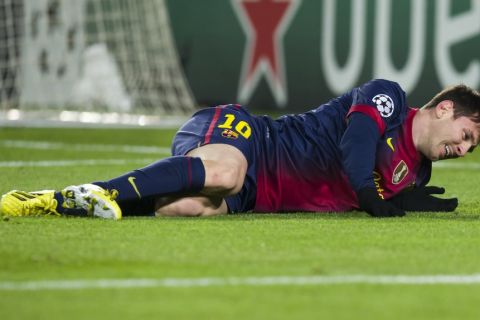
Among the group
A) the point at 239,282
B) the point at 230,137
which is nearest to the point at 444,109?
the point at 230,137

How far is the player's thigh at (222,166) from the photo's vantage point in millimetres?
4461

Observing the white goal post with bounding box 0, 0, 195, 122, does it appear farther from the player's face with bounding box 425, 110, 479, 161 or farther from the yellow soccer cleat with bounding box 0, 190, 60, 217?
the player's face with bounding box 425, 110, 479, 161

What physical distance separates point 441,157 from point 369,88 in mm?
398

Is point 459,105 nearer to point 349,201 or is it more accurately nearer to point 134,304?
point 349,201

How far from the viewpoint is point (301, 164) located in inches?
190

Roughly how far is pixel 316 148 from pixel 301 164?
0.10 metres

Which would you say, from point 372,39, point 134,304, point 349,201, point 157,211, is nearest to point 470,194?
point 349,201

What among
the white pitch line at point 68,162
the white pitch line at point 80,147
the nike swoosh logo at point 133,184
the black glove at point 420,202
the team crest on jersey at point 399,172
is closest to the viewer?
the nike swoosh logo at point 133,184

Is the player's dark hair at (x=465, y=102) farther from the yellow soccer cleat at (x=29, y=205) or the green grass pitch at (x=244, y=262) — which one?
the yellow soccer cleat at (x=29, y=205)

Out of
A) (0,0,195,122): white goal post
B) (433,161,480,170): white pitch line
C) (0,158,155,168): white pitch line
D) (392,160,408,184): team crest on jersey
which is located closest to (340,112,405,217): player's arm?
(392,160,408,184): team crest on jersey

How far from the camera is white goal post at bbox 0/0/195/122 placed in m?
10.6

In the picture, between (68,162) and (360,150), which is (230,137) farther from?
(68,162)

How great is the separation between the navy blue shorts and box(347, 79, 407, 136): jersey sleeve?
0.42m

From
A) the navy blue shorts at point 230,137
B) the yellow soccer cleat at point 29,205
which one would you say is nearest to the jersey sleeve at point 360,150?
the navy blue shorts at point 230,137
